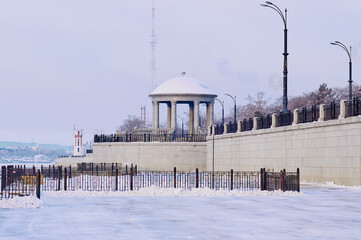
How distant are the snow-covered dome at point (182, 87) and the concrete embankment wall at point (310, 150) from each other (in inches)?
966

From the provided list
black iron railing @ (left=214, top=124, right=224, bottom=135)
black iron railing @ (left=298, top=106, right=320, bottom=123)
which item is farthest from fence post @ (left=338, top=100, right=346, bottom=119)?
black iron railing @ (left=214, top=124, right=224, bottom=135)

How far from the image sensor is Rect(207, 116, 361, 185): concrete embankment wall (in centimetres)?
4034

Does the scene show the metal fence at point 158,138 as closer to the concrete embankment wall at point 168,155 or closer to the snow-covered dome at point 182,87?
the concrete embankment wall at point 168,155

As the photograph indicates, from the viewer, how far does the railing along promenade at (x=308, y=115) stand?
135 ft

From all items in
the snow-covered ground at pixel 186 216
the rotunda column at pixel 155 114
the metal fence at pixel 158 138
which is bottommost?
the snow-covered ground at pixel 186 216

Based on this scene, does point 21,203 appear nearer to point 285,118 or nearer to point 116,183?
point 116,183

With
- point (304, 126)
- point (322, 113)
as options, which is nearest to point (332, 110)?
point (322, 113)

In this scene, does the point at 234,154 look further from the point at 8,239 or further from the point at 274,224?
the point at 8,239

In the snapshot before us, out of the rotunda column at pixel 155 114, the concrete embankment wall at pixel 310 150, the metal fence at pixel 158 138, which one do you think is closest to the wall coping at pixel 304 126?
the concrete embankment wall at pixel 310 150

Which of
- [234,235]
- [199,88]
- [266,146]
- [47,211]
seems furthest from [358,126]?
[199,88]

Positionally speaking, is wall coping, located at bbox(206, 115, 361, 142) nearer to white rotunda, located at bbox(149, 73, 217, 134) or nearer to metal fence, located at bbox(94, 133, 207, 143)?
metal fence, located at bbox(94, 133, 207, 143)

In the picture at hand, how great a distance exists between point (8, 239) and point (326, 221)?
9396 millimetres

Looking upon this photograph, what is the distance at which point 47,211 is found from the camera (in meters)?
25.1

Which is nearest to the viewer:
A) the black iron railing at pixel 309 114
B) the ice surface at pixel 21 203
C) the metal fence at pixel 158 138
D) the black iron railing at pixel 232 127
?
the ice surface at pixel 21 203
